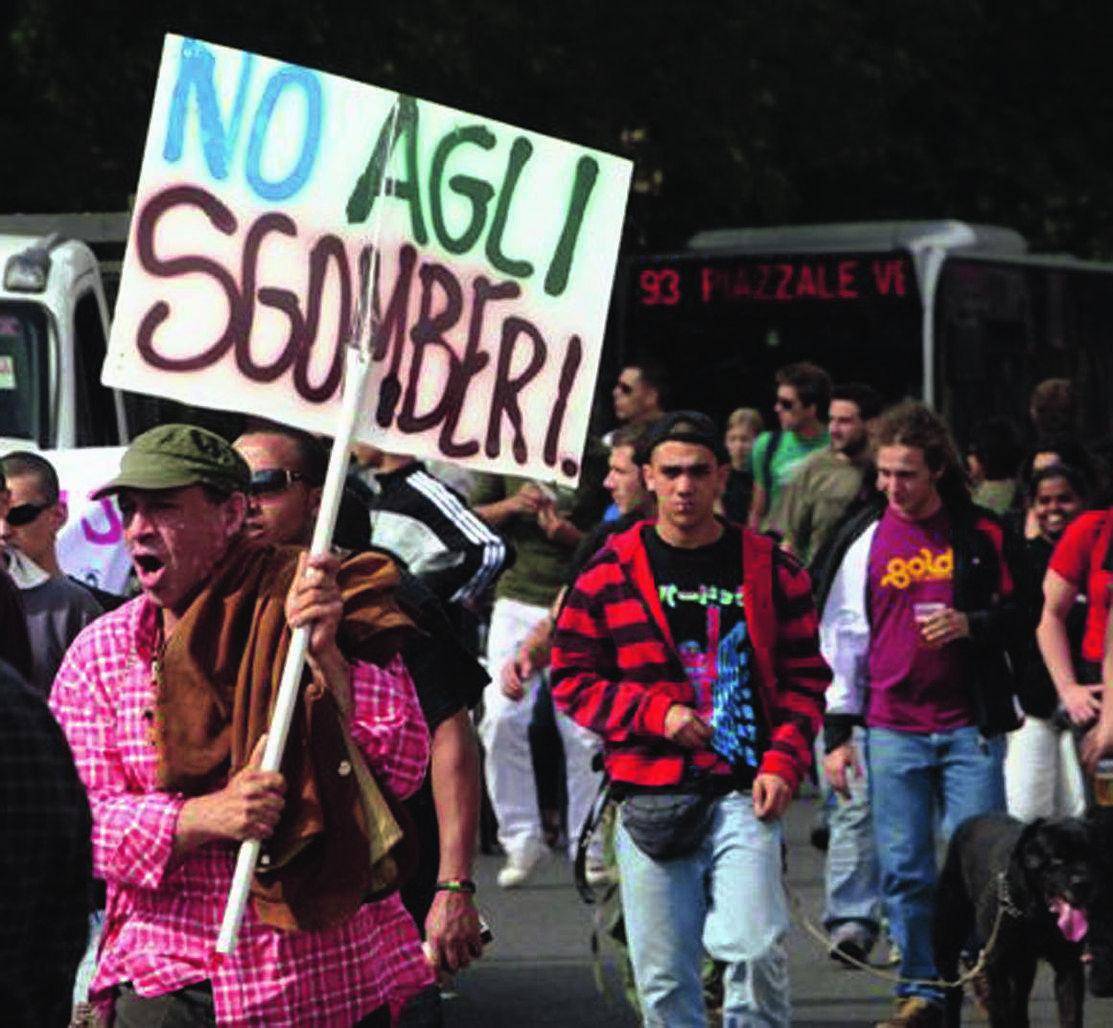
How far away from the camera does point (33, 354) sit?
14453 mm

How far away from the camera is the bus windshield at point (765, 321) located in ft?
78.4

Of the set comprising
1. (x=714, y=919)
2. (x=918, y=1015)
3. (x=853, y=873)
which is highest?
(x=853, y=873)

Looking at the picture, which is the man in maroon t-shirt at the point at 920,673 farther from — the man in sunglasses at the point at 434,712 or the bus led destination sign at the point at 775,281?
the bus led destination sign at the point at 775,281

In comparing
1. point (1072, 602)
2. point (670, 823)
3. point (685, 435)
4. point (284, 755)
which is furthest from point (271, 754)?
point (1072, 602)

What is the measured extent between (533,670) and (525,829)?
1.44 m

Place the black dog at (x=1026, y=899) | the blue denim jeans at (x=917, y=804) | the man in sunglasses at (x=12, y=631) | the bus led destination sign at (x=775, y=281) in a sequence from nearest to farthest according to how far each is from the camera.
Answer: the man in sunglasses at (x=12, y=631)
the black dog at (x=1026, y=899)
the blue denim jeans at (x=917, y=804)
the bus led destination sign at (x=775, y=281)

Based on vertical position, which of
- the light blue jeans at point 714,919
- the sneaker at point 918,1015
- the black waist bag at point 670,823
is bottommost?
the sneaker at point 918,1015

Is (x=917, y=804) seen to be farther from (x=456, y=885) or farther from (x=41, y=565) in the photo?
(x=456, y=885)

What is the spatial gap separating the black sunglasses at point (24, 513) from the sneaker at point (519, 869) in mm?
4943

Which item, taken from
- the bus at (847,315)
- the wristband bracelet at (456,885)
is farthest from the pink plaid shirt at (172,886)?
the bus at (847,315)

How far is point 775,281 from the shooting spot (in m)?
24.3

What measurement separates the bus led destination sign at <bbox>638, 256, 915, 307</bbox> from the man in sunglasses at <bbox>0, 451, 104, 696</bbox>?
557 inches

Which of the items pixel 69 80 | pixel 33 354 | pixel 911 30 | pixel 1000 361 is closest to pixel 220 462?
pixel 33 354

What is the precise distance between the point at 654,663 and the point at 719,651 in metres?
0.15
